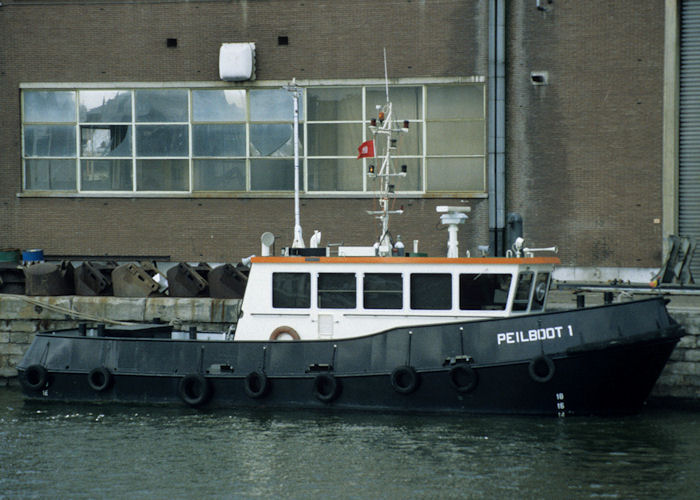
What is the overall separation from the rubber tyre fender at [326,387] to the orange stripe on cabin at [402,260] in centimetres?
150

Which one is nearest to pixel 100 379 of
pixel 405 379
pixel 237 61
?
pixel 405 379

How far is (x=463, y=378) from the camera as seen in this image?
→ 1316 centimetres

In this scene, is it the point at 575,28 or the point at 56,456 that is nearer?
the point at 56,456

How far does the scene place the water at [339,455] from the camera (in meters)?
10.6

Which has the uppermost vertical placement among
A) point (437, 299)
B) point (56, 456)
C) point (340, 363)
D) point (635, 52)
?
point (635, 52)

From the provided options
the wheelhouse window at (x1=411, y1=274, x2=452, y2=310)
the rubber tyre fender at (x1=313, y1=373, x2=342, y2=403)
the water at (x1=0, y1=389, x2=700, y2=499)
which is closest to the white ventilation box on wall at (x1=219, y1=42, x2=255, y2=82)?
the water at (x1=0, y1=389, x2=700, y2=499)

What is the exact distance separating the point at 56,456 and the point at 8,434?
145 centimetres

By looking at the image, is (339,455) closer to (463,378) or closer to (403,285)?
(463,378)

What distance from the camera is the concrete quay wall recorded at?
16656mm

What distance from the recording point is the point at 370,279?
1370 centimetres

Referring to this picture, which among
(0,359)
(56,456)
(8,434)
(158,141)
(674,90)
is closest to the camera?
(56,456)

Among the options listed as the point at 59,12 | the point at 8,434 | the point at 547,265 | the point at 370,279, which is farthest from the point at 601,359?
the point at 59,12

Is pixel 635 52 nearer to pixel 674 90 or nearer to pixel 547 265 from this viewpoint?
pixel 674 90

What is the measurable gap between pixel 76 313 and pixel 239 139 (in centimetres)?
663
